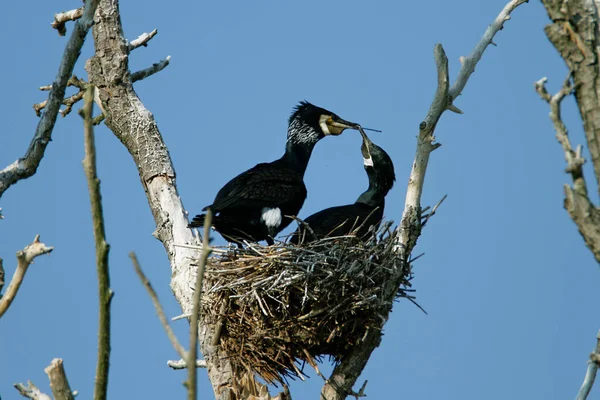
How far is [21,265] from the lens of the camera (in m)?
3.38

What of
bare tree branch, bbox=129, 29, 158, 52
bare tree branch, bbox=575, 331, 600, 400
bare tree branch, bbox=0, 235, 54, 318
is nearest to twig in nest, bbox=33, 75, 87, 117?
bare tree branch, bbox=129, 29, 158, 52

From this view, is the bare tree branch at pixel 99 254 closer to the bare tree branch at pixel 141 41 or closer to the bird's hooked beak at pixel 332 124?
the bare tree branch at pixel 141 41

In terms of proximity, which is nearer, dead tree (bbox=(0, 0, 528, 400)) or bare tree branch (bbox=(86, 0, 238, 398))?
dead tree (bbox=(0, 0, 528, 400))

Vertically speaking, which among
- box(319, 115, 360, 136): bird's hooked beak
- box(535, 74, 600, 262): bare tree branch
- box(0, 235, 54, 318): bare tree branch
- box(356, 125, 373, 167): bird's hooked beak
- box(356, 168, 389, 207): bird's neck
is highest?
box(319, 115, 360, 136): bird's hooked beak

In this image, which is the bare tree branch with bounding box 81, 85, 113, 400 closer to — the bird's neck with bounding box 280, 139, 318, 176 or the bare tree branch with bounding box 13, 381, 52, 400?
the bare tree branch with bounding box 13, 381, 52, 400

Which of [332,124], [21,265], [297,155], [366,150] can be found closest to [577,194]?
[21,265]

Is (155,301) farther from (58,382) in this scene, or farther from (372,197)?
(372,197)

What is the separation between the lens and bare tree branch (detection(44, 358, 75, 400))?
9.72 feet

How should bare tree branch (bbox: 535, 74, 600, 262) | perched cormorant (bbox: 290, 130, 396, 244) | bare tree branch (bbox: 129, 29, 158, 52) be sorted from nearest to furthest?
1. bare tree branch (bbox: 535, 74, 600, 262)
2. perched cormorant (bbox: 290, 130, 396, 244)
3. bare tree branch (bbox: 129, 29, 158, 52)

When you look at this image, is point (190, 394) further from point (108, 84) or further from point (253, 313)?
point (108, 84)

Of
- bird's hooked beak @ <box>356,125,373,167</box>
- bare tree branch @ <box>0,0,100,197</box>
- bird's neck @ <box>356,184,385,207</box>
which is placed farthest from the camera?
bird's hooked beak @ <box>356,125,373,167</box>

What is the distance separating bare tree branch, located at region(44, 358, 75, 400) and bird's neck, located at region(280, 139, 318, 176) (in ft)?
15.3

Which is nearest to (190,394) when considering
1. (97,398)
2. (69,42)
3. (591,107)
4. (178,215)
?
(97,398)

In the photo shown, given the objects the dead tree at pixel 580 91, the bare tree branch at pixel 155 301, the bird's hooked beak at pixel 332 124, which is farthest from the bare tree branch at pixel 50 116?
the bird's hooked beak at pixel 332 124
